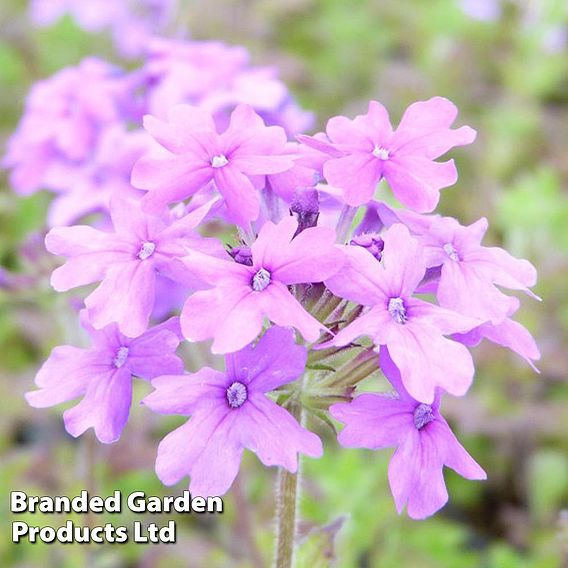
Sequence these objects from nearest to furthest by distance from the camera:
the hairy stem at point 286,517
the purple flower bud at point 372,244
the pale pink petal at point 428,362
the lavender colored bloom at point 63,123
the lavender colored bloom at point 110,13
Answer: the pale pink petal at point 428,362 < the purple flower bud at point 372,244 < the hairy stem at point 286,517 < the lavender colored bloom at point 63,123 < the lavender colored bloom at point 110,13

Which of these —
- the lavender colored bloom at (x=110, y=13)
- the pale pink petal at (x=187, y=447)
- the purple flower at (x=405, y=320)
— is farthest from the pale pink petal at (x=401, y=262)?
the lavender colored bloom at (x=110, y=13)

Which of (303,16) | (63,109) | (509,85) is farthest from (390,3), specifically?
(63,109)

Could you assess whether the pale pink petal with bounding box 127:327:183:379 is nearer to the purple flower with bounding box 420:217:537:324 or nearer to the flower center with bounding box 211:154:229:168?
the flower center with bounding box 211:154:229:168

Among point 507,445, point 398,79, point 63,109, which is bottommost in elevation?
point 507,445

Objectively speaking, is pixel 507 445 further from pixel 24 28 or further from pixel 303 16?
pixel 24 28

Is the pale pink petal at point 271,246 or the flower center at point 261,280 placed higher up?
the pale pink petal at point 271,246

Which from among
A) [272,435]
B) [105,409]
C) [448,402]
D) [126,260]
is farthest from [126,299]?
[448,402]

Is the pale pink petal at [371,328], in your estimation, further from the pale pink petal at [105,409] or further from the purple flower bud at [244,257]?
the pale pink petal at [105,409]
